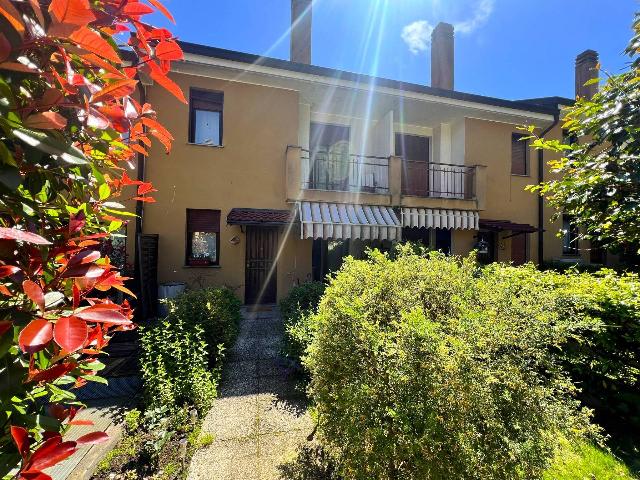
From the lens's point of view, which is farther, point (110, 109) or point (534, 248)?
point (534, 248)

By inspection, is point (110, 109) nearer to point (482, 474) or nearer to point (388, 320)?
point (388, 320)

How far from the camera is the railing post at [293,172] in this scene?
13148 millimetres

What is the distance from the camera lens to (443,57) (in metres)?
19.3

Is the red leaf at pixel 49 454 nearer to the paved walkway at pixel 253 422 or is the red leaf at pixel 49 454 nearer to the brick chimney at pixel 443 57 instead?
the paved walkway at pixel 253 422

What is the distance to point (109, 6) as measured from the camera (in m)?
1.44

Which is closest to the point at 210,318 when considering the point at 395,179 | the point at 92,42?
the point at 92,42

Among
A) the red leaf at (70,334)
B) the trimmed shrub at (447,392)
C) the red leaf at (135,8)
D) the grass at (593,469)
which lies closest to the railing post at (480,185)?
the grass at (593,469)

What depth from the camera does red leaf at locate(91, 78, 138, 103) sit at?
132cm

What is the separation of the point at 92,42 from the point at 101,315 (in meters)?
1.09

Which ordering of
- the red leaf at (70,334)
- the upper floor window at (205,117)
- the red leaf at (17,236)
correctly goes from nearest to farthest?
the red leaf at (17,236) < the red leaf at (70,334) < the upper floor window at (205,117)

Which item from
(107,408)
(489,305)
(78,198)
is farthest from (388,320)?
(107,408)

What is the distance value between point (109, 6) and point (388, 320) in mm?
3680

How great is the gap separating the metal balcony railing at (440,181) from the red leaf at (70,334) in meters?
15.8

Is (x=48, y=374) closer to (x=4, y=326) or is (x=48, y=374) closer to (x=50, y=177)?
(x=4, y=326)
